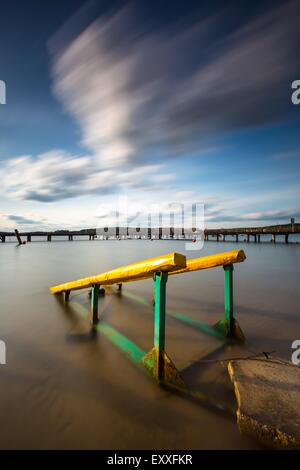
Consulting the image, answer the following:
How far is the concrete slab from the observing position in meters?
2.12

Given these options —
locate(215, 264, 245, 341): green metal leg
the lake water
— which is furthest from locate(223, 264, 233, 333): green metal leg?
the lake water

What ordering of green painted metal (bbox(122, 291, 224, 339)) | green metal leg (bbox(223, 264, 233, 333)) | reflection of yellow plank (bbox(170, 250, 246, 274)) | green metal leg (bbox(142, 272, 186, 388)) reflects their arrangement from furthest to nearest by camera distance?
green painted metal (bbox(122, 291, 224, 339))
green metal leg (bbox(223, 264, 233, 333))
reflection of yellow plank (bbox(170, 250, 246, 274))
green metal leg (bbox(142, 272, 186, 388))

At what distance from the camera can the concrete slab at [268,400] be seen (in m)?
2.12

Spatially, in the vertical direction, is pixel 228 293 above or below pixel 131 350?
above

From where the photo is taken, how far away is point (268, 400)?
100 inches

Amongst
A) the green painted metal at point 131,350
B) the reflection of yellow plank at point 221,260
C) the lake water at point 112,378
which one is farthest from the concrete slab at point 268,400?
the reflection of yellow plank at point 221,260

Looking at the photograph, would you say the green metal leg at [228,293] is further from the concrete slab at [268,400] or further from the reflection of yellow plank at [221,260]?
the concrete slab at [268,400]

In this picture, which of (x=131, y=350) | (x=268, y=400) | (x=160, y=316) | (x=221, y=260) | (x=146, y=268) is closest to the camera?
(x=268, y=400)

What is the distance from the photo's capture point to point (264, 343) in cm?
436

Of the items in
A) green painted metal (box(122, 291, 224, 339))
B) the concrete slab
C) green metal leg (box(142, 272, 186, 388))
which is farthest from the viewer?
green painted metal (box(122, 291, 224, 339))

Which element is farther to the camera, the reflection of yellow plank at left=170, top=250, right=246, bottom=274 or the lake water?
the reflection of yellow plank at left=170, top=250, right=246, bottom=274

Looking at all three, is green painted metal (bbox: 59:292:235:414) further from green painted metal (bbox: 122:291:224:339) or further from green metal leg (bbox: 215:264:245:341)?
green metal leg (bbox: 215:264:245:341)

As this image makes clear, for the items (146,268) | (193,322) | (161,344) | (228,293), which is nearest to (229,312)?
(228,293)

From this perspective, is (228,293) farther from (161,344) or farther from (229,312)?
(161,344)
